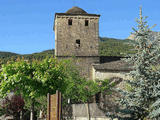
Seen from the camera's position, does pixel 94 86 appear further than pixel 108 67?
No

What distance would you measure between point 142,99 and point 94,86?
22.3 ft

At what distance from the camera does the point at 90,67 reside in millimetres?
24750

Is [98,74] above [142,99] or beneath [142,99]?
above

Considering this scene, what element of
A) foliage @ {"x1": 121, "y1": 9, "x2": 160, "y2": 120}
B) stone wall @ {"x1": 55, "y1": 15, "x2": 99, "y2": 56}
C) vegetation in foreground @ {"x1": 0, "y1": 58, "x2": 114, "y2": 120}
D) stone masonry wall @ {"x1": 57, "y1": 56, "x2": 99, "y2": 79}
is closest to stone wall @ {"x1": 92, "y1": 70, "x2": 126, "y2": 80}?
stone masonry wall @ {"x1": 57, "y1": 56, "x2": 99, "y2": 79}

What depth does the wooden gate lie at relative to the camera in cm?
780

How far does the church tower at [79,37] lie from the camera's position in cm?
2491

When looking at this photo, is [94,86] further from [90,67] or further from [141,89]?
[90,67]

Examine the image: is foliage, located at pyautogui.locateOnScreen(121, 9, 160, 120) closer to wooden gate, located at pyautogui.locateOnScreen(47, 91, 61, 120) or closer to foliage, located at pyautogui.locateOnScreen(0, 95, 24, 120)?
wooden gate, located at pyautogui.locateOnScreen(47, 91, 61, 120)

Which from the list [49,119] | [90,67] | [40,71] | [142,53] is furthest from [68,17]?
[49,119]

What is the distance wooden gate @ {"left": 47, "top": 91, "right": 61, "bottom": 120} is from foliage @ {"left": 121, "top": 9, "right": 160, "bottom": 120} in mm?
3281

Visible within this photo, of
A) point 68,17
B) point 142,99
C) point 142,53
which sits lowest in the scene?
point 142,99

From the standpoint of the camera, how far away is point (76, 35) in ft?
83.1

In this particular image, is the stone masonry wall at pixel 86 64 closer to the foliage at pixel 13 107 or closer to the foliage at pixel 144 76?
the foliage at pixel 13 107

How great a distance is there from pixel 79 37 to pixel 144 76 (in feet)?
52.7
